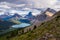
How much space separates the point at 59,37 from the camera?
192m

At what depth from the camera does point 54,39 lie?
191625 millimetres

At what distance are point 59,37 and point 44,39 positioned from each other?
18.0m

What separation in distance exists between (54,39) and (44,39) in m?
12.5

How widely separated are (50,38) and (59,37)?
10.4 meters

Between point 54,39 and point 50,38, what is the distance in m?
4.69

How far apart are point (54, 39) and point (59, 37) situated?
6195 mm

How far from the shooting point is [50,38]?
19225 centimetres

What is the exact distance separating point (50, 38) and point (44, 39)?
27.9ft

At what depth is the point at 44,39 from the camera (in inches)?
→ 7776
